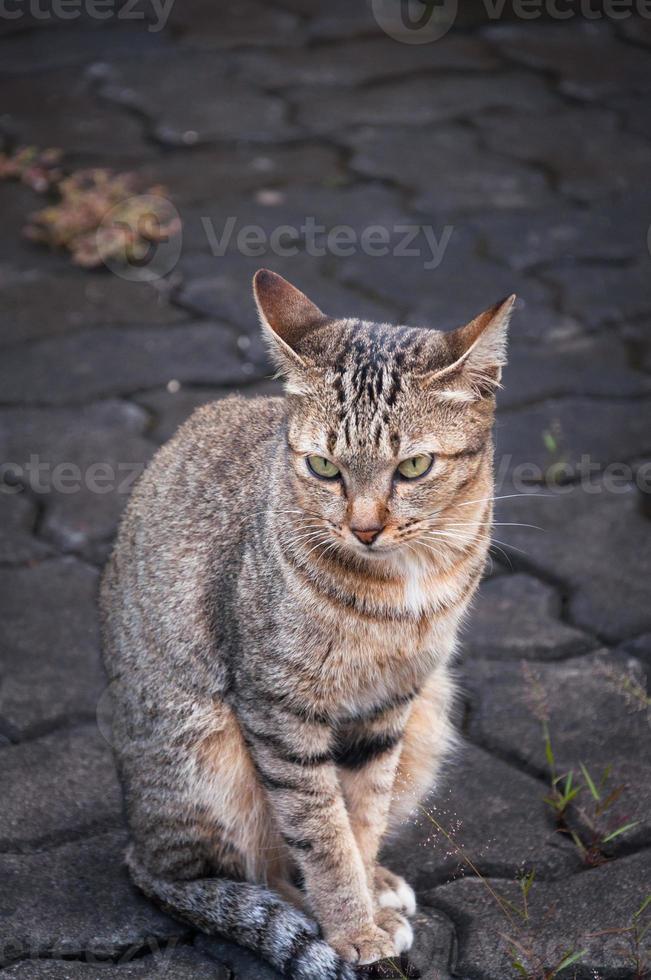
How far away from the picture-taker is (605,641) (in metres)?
3.61

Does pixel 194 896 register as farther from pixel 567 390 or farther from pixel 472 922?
pixel 567 390

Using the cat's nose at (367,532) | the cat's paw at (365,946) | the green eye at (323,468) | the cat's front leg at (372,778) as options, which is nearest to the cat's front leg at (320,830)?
the cat's paw at (365,946)

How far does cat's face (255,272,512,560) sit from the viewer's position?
2.53 m

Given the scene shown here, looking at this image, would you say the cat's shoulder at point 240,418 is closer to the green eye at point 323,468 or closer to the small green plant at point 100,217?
the green eye at point 323,468

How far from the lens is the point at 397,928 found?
2.64 metres

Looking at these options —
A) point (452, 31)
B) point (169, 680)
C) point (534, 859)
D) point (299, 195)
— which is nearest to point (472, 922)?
point (534, 859)

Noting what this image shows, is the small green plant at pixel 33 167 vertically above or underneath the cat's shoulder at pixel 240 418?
underneath

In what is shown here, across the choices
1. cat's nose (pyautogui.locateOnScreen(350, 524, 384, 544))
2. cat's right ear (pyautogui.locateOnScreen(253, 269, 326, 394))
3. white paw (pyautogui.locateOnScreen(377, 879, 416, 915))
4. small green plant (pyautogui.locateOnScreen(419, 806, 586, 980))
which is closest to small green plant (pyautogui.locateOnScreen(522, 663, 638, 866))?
small green plant (pyautogui.locateOnScreen(419, 806, 586, 980))

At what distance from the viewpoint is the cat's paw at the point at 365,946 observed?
8.53 ft

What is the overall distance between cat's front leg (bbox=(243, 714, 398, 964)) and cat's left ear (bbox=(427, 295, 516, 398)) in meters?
0.79

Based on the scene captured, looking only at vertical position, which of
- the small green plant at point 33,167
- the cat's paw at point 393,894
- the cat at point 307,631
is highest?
the cat at point 307,631

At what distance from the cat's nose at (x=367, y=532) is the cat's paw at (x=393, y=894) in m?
0.83

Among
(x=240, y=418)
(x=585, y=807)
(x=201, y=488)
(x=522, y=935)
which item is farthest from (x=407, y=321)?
(x=522, y=935)

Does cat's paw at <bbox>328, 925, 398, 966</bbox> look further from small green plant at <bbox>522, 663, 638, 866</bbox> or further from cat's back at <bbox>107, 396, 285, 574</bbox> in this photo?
cat's back at <bbox>107, 396, 285, 574</bbox>
